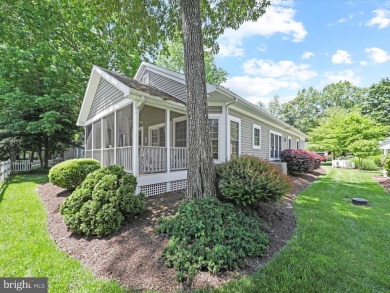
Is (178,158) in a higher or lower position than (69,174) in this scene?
higher

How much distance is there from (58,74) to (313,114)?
49.5 m

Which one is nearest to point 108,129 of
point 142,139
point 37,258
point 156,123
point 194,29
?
point 142,139

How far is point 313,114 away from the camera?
47.7m

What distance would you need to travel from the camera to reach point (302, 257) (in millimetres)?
3395

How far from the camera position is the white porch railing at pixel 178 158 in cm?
785

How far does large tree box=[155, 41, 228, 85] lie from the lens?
24359 mm

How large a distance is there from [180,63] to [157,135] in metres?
16.3

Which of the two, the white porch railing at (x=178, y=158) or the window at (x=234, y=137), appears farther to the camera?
the window at (x=234, y=137)

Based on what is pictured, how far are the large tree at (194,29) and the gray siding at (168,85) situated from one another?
1.71 metres

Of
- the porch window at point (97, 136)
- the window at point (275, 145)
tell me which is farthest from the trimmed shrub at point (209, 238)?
the window at point (275, 145)

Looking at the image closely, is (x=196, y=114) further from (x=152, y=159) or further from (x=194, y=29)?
(x=152, y=159)

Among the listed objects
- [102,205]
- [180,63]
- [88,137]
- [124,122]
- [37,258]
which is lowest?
[37,258]

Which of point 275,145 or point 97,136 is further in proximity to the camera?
point 275,145

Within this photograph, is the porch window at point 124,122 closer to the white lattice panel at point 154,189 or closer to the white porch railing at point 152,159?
the white porch railing at point 152,159
